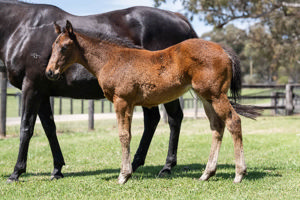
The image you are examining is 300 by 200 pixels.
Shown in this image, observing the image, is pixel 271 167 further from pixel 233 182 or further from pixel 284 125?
pixel 284 125

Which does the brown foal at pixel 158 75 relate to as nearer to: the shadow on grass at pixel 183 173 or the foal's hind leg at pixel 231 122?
the foal's hind leg at pixel 231 122

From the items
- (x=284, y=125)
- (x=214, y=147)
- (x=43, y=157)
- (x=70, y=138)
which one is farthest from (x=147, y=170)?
(x=284, y=125)

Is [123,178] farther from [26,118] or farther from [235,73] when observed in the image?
[235,73]

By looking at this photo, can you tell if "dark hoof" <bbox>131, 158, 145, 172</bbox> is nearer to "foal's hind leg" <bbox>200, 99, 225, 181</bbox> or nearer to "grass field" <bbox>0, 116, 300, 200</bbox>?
"grass field" <bbox>0, 116, 300, 200</bbox>

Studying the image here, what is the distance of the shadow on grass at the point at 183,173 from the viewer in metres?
5.02

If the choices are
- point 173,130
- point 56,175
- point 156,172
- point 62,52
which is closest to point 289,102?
point 173,130

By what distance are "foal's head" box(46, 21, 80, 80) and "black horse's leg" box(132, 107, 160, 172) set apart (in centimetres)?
181

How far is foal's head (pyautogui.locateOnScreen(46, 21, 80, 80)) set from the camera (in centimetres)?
454

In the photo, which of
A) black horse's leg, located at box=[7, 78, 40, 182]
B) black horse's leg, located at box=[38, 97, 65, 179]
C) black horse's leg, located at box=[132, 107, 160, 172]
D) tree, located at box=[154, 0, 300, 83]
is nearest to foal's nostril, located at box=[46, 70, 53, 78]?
black horse's leg, located at box=[7, 78, 40, 182]

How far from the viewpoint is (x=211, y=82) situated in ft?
14.2

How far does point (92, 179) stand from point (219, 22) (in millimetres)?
13343

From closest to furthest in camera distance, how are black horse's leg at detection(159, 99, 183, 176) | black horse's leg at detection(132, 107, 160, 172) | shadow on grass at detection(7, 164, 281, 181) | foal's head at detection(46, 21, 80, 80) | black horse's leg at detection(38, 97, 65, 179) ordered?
foal's head at detection(46, 21, 80, 80)
shadow on grass at detection(7, 164, 281, 181)
black horse's leg at detection(38, 97, 65, 179)
black horse's leg at detection(159, 99, 183, 176)
black horse's leg at detection(132, 107, 160, 172)

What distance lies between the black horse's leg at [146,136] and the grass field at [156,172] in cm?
18

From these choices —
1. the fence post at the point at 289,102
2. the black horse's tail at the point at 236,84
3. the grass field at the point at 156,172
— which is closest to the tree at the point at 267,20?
the fence post at the point at 289,102
